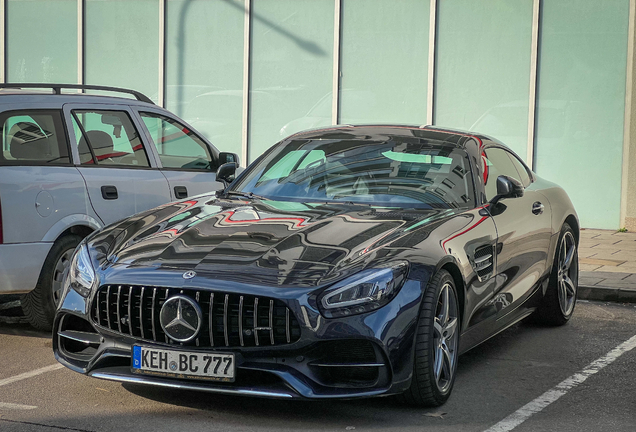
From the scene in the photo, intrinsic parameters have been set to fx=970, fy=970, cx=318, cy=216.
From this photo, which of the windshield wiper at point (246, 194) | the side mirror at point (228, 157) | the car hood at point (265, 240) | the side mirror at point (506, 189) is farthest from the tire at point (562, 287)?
the side mirror at point (228, 157)

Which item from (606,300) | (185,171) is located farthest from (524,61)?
(185,171)

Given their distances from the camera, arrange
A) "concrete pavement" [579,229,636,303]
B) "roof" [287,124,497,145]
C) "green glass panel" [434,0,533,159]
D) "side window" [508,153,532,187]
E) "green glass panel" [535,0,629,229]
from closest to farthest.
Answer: "roof" [287,124,497,145] < "side window" [508,153,532,187] < "concrete pavement" [579,229,636,303] < "green glass panel" [535,0,629,229] < "green glass panel" [434,0,533,159]

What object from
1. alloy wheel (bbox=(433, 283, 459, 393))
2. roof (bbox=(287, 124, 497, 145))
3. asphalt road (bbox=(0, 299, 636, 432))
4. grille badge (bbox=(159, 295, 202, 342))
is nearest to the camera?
grille badge (bbox=(159, 295, 202, 342))

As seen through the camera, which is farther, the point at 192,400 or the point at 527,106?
the point at 527,106

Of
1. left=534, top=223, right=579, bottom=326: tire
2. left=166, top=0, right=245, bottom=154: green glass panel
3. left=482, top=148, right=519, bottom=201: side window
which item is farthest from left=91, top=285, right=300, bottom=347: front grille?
left=166, top=0, right=245, bottom=154: green glass panel

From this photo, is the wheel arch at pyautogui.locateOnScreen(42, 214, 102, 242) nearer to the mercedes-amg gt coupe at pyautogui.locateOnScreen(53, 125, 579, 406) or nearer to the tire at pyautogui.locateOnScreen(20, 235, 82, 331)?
the tire at pyautogui.locateOnScreen(20, 235, 82, 331)

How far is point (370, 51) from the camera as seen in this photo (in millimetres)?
13992

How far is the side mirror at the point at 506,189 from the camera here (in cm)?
591

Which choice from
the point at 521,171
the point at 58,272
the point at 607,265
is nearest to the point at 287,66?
the point at 607,265

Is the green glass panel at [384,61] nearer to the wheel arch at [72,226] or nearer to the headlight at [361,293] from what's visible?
the wheel arch at [72,226]

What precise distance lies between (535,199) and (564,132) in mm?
6812

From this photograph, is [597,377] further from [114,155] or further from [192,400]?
[114,155]

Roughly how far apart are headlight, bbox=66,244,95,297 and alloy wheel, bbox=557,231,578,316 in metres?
3.57

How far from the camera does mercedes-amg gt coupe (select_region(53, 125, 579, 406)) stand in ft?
14.7
